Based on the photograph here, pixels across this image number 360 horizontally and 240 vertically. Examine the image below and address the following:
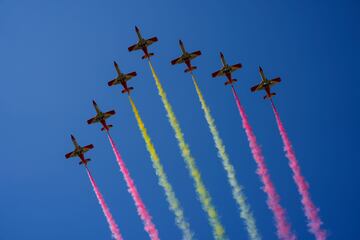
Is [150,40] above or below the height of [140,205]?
above

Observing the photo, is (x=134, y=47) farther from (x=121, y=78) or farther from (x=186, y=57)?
(x=186, y=57)

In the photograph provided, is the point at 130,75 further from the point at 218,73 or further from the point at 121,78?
the point at 218,73

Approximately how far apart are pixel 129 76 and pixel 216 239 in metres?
14.3

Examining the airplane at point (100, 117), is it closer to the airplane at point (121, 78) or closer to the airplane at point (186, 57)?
the airplane at point (121, 78)

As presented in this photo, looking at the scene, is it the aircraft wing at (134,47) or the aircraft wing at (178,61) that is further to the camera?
the aircraft wing at (134,47)

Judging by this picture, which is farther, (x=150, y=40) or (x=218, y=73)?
(x=150, y=40)

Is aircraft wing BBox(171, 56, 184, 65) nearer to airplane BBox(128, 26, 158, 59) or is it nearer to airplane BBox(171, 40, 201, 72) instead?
airplane BBox(171, 40, 201, 72)

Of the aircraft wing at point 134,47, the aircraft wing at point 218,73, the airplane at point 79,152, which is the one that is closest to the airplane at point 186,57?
the aircraft wing at point 218,73

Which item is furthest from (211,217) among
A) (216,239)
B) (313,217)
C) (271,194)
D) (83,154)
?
(83,154)

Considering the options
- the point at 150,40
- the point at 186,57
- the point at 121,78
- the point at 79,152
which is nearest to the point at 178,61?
the point at 186,57

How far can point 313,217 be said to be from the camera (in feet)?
143

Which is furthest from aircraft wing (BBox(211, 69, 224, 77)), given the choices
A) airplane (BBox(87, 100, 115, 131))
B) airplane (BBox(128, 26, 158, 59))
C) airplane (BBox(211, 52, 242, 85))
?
airplane (BBox(87, 100, 115, 131))

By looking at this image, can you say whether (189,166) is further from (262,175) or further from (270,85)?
(270,85)

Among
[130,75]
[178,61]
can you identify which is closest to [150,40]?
[178,61]
